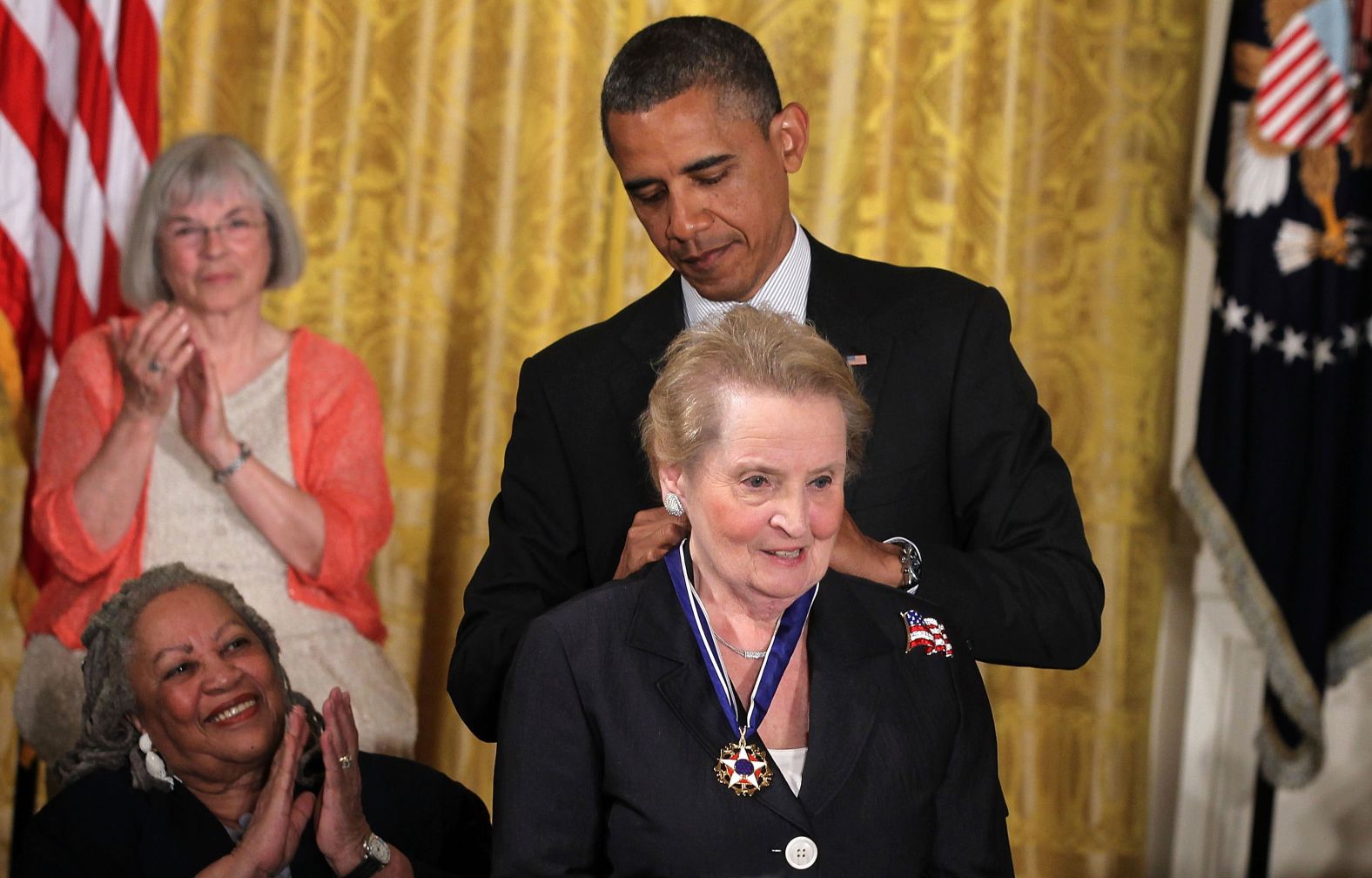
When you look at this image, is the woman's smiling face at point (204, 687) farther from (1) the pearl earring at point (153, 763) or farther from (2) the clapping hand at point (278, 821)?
(2) the clapping hand at point (278, 821)

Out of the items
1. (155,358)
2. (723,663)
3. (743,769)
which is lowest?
(743,769)

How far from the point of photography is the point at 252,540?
3838 mm

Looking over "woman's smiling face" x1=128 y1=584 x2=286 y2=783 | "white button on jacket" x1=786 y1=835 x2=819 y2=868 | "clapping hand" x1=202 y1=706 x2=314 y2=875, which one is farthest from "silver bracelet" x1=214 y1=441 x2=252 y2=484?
"white button on jacket" x1=786 y1=835 x2=819 y2=868

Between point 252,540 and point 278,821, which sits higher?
point 252,540

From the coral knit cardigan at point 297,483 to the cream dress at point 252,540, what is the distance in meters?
0.03

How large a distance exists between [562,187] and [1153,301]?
176cm

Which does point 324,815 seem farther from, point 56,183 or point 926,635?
point 56,183

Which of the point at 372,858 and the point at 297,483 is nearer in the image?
the point at 372,858

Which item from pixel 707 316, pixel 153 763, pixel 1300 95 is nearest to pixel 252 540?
pixel 153 763

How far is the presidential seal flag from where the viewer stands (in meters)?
3.84

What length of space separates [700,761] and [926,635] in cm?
38

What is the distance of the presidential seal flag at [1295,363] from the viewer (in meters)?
3.84

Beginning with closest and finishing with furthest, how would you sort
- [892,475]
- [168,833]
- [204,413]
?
[892,475]
[168,833]
[204,413]

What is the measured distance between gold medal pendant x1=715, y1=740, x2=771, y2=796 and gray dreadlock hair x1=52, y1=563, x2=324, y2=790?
1.17m
